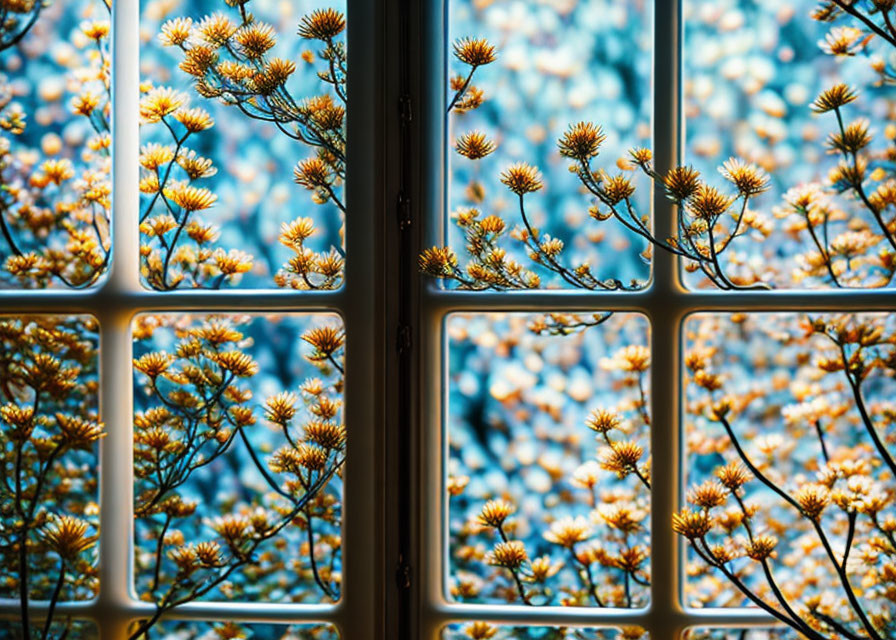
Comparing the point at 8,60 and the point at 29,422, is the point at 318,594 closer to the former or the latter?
the point at 29,422

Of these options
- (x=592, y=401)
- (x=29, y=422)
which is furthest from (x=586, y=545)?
(x=29, y=422)

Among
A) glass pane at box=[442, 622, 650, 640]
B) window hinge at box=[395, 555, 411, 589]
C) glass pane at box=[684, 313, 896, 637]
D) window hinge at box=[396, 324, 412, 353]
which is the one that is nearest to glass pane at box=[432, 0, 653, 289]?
window hinge at box=[396, 324, 412, 353]

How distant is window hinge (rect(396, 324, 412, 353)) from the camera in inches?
49.4

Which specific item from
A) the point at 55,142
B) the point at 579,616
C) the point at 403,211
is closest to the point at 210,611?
the point at 579,616

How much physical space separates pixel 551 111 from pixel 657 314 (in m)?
0.38

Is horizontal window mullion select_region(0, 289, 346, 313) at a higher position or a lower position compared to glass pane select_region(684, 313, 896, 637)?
higher

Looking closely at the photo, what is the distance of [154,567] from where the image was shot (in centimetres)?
130

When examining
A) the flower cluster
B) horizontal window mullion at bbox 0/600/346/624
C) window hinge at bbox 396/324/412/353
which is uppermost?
the flower cluster

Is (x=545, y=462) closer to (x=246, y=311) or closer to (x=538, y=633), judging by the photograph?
(x=538, y=633)

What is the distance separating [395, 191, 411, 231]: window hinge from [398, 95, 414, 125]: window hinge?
0.12 meters

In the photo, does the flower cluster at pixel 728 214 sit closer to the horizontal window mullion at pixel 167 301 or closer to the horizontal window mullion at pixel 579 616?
the horizontal window mullion at pixel 167 301

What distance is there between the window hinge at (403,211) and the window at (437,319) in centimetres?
1

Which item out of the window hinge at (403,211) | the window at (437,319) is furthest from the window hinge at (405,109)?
the window hinge at (403,211)

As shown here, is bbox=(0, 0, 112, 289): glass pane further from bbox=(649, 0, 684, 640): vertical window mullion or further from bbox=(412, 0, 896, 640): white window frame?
bbox=(649, 0, 684, 640): vertical window mullion
